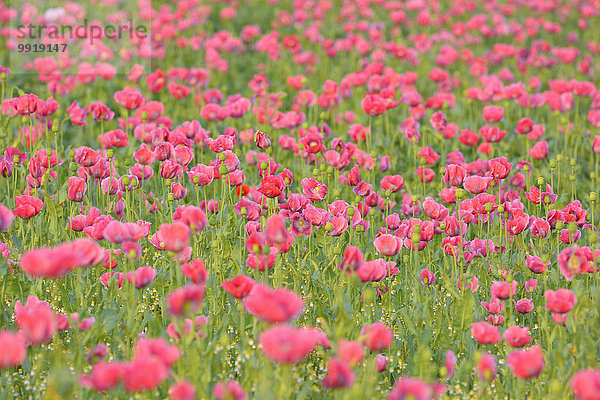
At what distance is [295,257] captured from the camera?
3826 mm

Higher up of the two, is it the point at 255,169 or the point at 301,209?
the point at 301,209

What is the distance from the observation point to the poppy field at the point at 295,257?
2428 mm

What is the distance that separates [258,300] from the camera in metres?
2.04

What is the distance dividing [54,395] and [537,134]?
4.11m

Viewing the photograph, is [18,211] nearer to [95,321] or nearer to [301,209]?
[95,321]

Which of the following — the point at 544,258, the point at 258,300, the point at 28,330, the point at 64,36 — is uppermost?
the point at 258,300

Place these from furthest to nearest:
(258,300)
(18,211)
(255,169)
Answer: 1. (255,169)
2. (18,211)
3. (258,300)

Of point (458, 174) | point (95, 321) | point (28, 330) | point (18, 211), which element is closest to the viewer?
point (28, 330)

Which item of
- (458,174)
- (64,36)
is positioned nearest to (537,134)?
(458,174)

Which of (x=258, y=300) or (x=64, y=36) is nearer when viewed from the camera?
(x=258, y=300)

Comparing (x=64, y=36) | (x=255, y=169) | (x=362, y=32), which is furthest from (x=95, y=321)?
(x=362, y=32)

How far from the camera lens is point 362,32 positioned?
32.5 feet

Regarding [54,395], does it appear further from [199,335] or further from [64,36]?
[64,36]

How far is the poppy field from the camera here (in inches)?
95.6
